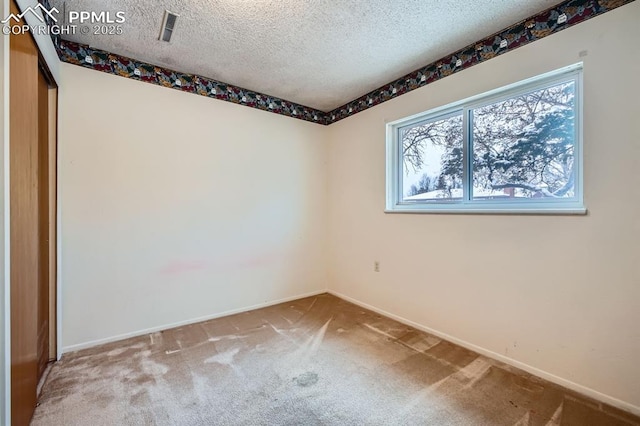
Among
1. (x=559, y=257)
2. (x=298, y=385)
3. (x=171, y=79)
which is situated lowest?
(x=298, y=385)

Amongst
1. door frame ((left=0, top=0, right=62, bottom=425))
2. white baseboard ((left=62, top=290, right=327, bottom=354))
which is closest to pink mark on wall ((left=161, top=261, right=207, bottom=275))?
white baseboard ((left=62, top=290, right=327, bottom=354))

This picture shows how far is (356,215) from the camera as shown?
3.46 metres

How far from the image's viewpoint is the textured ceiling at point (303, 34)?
183cm

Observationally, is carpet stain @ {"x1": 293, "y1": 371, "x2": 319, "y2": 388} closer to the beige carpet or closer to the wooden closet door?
the beige carpet

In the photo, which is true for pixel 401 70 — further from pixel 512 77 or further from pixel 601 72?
pixel 601 72

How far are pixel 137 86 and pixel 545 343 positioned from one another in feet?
13.0

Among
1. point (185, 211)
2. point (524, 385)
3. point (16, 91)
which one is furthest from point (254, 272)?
point (524, 385)

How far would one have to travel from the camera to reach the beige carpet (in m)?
1.55

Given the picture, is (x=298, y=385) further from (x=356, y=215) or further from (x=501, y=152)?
(x=501, y=152)

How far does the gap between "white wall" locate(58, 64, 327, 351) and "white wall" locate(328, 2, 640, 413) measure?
1.46 m

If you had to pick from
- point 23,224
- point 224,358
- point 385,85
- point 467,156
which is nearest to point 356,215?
point 467,156

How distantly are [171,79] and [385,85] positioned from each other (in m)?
2.24

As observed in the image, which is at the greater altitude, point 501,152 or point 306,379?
point 501,152

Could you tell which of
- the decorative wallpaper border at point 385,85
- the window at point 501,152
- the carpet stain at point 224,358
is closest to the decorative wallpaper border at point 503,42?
the decorative wallpaper border at point 385,85
